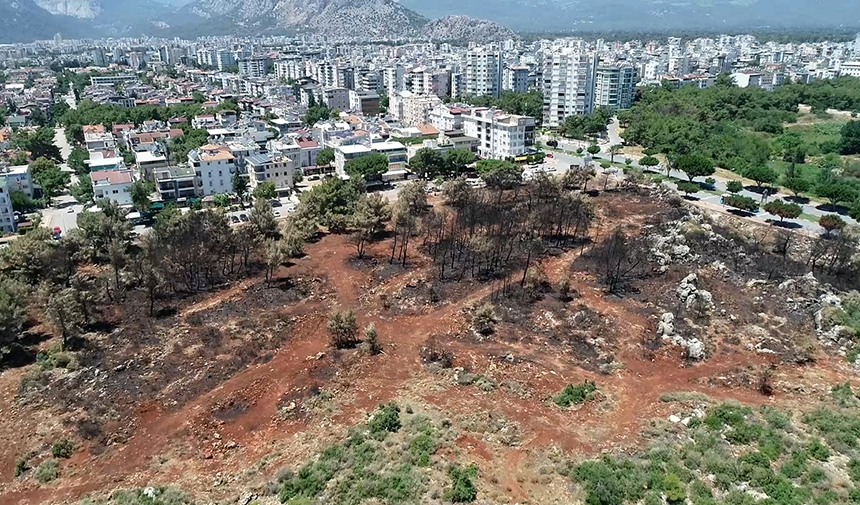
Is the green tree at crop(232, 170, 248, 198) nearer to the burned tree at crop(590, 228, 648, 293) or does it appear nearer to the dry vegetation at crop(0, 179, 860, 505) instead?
the dry vegetation at crop(0, 179, 860, 505)

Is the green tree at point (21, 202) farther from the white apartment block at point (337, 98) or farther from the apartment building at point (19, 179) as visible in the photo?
the white apartment block at point (337, 98)

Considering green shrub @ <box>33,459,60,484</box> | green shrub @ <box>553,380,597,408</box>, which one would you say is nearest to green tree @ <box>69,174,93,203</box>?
green shrub @ <box>33,459,60,484</box>

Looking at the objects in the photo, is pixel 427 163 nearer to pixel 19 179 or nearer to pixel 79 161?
pixel 79 161

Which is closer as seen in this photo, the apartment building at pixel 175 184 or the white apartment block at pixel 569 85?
the apartment building at pixel 175 184

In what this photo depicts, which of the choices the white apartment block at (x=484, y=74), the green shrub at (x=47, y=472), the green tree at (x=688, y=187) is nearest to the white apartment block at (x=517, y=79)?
the white apartment block at (x=484, y=74)

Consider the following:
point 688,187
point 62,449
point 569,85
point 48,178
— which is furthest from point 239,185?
point 569,85

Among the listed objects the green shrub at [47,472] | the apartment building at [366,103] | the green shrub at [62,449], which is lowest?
the green shrub at [47,472]

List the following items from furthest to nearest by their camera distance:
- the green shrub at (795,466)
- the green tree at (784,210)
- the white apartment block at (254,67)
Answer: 1. the white apartment block at (254,67)
2. the green tree at (784,210)
3. the green shrub at (795,466)

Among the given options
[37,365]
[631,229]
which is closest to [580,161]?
[631,229]
